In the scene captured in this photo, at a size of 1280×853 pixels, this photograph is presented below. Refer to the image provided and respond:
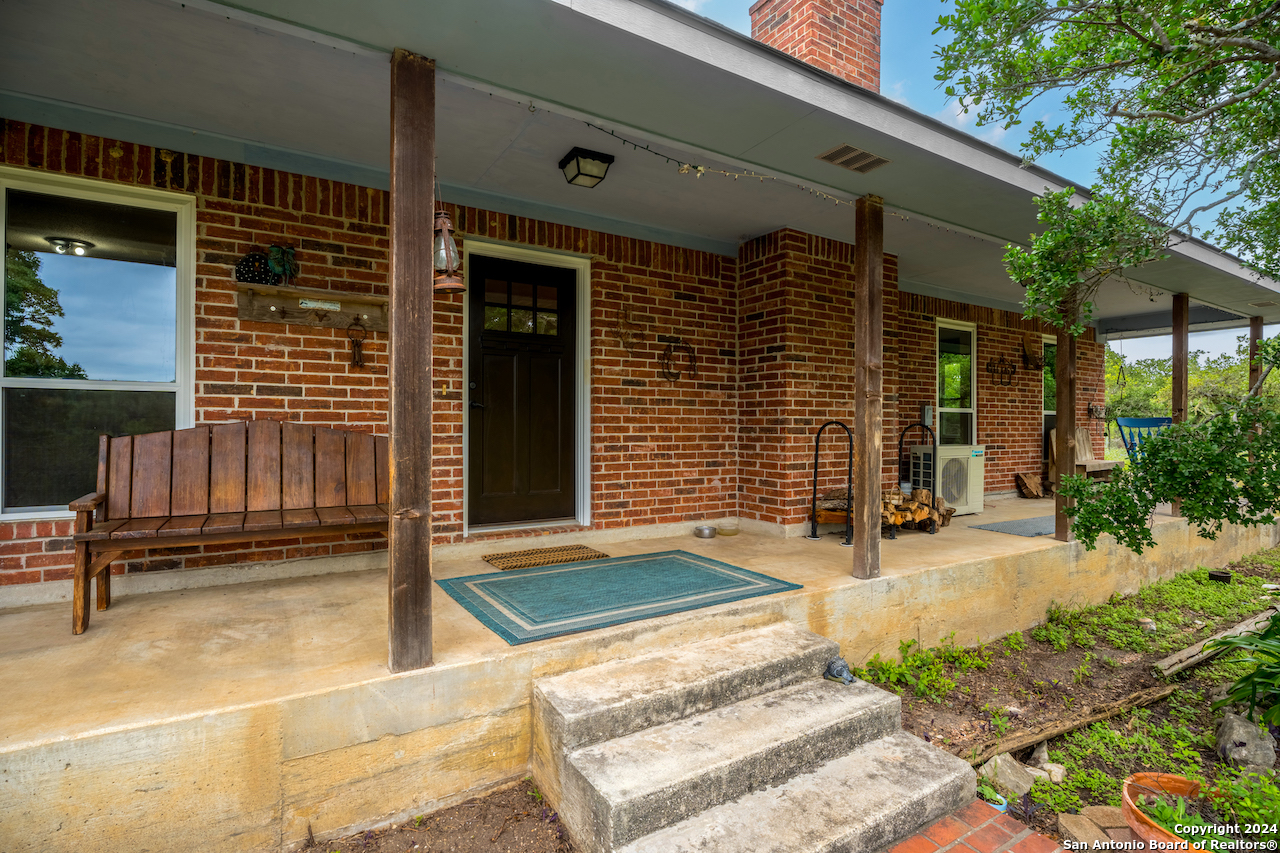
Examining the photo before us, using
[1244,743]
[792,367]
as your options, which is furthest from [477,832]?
[792,367]

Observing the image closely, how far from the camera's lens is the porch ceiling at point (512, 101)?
208 cm

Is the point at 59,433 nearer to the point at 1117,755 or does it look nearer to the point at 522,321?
the point at 522,321

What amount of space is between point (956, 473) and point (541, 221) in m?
4.54

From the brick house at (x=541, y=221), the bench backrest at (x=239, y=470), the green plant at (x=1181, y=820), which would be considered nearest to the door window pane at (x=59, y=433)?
the brick house at (x=541, y=221)

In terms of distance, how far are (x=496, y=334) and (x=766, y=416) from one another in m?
2.15

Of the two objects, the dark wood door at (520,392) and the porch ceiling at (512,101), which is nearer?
the porch ceiling at (512,101)

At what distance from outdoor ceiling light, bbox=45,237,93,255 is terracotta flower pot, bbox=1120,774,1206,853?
4935 mm

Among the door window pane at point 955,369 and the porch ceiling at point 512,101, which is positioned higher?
the porch ceiling at point 512,101

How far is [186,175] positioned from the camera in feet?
10.1

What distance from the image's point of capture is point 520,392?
4.21 metres

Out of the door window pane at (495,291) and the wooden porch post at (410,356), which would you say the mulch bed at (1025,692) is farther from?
the door window pane at (495,291)

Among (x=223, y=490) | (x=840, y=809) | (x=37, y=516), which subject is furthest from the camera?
(x=223, y=490)

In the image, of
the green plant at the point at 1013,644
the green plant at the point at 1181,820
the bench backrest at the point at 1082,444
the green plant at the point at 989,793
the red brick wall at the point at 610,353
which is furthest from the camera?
the bench backrest at the point at 1082,444

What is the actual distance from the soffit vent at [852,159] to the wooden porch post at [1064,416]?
95.1 inches
